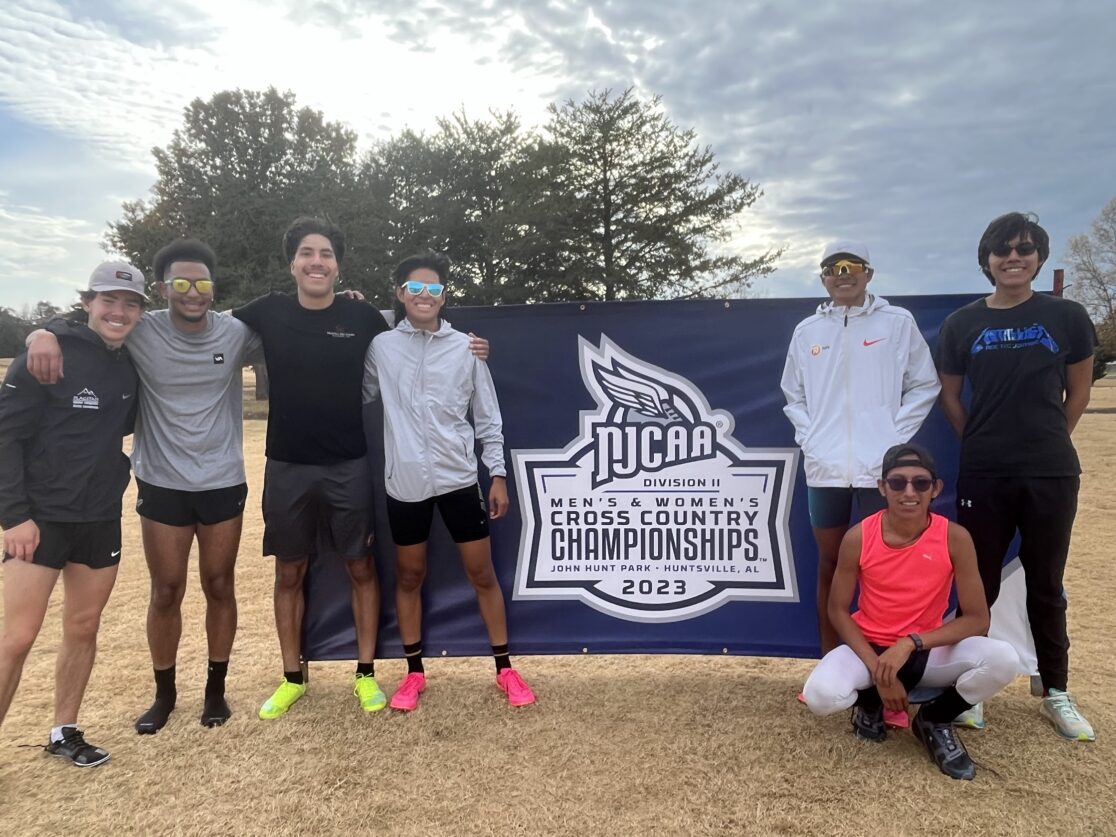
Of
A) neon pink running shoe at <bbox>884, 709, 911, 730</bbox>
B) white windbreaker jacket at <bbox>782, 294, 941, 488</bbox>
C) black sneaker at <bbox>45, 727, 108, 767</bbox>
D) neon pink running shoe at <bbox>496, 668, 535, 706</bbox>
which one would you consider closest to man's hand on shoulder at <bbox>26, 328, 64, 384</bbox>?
black sneaker at <bbox>45, 727, 108, 767</bbox>

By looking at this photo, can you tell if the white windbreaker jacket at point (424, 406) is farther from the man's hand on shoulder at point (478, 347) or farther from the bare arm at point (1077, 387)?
the bare arm at point (1077, 387)

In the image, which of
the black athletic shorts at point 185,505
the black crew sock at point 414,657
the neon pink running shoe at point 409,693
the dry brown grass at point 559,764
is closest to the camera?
the dry brown grass at point 559,764

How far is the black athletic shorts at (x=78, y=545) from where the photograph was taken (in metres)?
2.81

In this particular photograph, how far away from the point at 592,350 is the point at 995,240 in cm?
183

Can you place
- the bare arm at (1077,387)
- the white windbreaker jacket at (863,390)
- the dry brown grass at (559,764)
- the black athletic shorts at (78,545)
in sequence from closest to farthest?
1. the dry brown grass at (559,764)
2. the black athletic shorts at (78,545)
3. the bare arm at (1077,387)
4. the white windbreaker jacket at (863,390)

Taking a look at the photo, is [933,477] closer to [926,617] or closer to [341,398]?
[926,617]

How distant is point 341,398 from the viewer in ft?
10.8

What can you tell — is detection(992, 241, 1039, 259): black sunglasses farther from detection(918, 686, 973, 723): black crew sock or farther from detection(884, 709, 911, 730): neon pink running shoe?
detection(884, 709, 911, 730): neon pink running shoe

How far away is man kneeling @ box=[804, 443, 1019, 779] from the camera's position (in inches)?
108

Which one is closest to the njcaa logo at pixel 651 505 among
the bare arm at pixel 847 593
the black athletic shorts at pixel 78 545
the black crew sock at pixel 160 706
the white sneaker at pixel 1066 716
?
the bare arm at pixel 847 593

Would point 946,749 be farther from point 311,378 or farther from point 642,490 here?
point 311,378

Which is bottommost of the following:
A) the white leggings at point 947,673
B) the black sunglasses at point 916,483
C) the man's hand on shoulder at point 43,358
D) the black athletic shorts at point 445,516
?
the white leggings at point 947,673

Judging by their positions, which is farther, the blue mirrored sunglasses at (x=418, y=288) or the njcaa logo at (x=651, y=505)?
the njcaa logo at (x=651, y=505)

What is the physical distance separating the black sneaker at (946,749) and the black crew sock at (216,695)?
3.00 m
